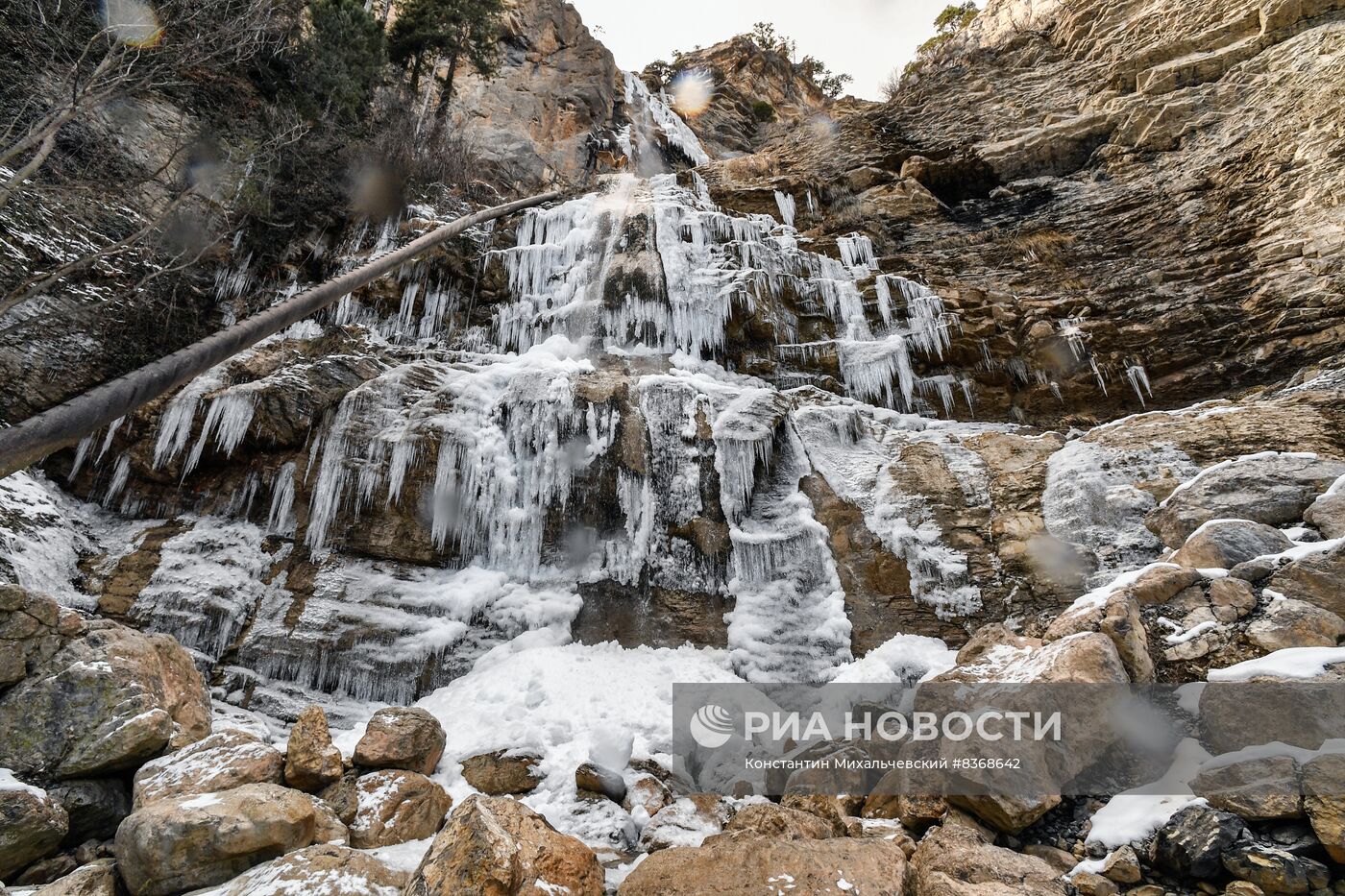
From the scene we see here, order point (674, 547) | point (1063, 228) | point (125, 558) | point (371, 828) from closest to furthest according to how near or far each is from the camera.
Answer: point (371, 828) < point (125, 558) < point (674, 547) < point (1063, 228)

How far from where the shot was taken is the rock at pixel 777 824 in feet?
10.4

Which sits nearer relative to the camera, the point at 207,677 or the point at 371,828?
the point at 371,828

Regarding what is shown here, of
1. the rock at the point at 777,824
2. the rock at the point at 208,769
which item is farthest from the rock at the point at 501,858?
the rock at the point at 208,769

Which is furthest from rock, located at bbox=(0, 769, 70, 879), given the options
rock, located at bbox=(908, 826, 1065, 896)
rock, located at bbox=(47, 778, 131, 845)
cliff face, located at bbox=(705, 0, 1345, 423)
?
cliff face, located at bbox=(705, 0, 1345, 423)

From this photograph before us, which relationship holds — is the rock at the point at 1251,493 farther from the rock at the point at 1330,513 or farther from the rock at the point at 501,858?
the rock at the point at 501,858

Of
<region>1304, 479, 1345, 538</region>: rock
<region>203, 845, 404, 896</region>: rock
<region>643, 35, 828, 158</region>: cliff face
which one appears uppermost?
<region>643, 35, 828, 158</region>: cliff face

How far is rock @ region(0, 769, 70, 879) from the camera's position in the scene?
115 inches

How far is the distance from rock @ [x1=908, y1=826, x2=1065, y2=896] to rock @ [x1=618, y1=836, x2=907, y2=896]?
138mm

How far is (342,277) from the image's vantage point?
24.0 ft

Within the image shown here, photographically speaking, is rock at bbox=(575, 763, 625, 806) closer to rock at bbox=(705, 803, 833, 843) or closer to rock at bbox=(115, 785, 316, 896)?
rock at bbox=(705, 803, 833, 843)

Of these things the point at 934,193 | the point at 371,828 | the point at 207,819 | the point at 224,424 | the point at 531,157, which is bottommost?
the point at 371,828

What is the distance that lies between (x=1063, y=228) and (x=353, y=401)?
44.0 ft

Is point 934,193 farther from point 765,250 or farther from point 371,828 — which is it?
point 371,828

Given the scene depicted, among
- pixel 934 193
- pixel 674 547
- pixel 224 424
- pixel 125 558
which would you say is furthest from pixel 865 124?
pixel 125 558
